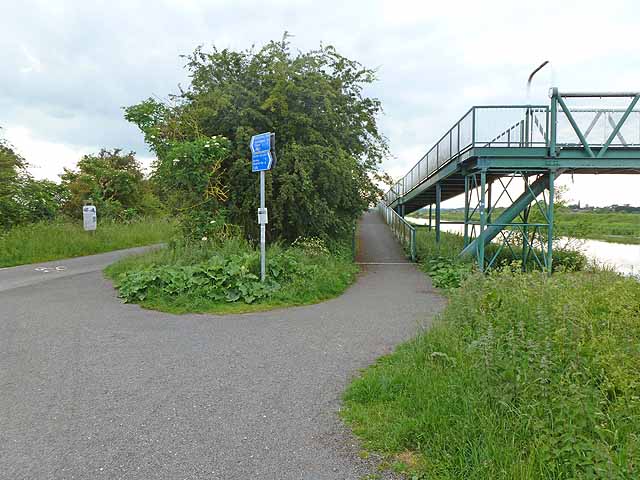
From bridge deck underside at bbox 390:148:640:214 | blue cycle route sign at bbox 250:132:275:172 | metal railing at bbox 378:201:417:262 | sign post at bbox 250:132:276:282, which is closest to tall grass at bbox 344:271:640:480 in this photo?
sign post at bbox 250:132:276:282

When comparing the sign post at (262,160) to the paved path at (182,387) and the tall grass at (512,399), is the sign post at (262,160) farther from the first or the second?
the tall grass at (512,399)

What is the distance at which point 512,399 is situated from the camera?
2.89 metres

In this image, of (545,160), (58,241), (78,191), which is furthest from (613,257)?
(78,191)

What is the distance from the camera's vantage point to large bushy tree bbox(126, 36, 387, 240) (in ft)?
32.6

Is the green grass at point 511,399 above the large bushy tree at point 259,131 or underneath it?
underneath

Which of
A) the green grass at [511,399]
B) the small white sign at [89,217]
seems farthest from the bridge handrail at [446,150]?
the small white sign at [89,217]

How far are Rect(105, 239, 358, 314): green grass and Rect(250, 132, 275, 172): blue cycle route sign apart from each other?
182cm

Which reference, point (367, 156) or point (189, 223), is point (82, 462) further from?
point (367, 156)

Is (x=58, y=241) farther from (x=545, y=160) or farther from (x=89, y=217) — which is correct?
(x=545, y=160)

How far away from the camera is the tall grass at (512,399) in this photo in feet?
7.72

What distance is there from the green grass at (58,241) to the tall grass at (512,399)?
986cm

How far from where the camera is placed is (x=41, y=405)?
138 inches

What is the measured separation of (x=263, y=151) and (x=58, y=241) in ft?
35.2

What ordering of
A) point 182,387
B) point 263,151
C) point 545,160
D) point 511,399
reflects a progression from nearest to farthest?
point 511,399 < point 182,387 < point 263,151 < point 545,160
